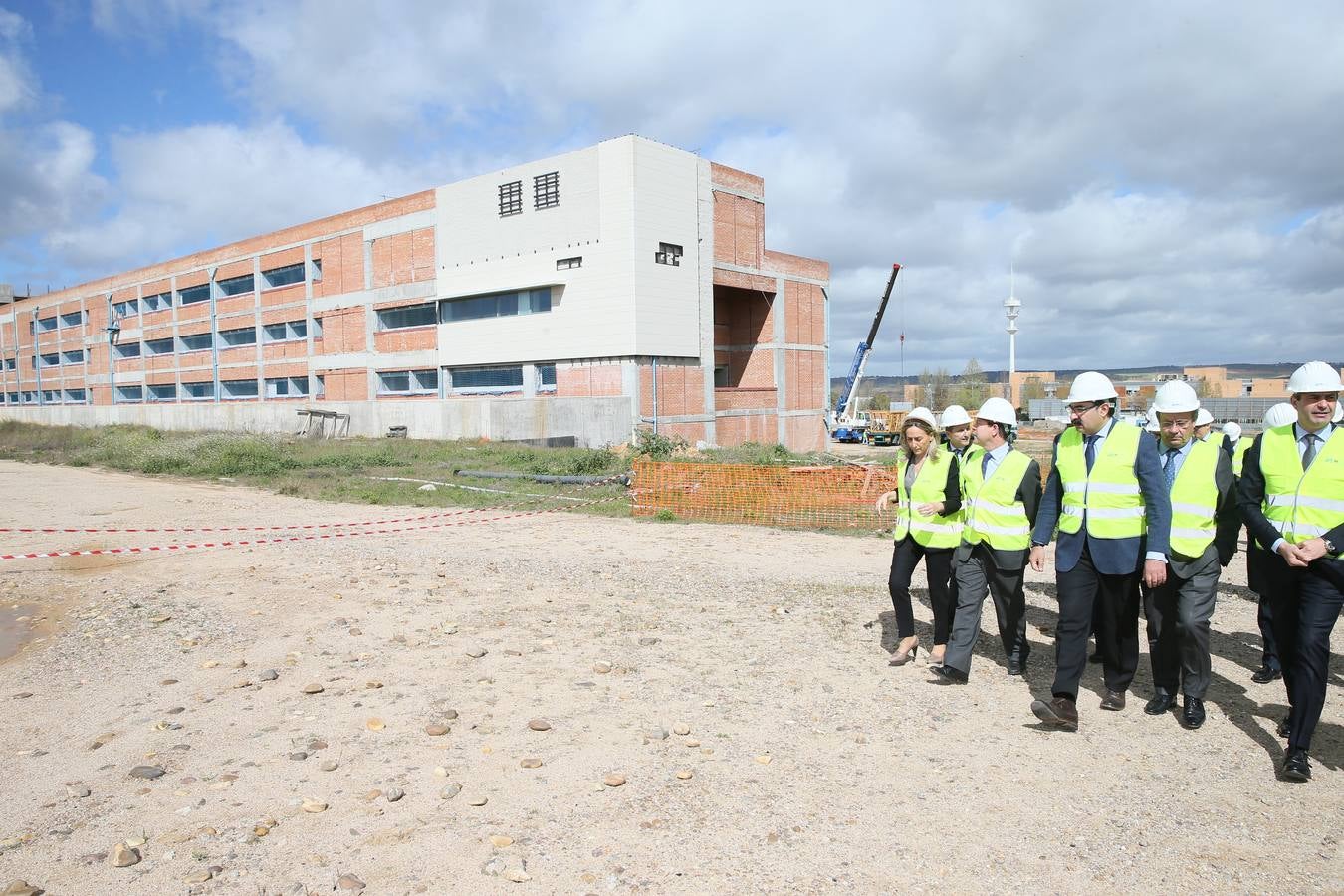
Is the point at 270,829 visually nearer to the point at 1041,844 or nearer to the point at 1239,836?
the point at 1041,844

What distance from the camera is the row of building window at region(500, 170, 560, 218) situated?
32312 millimetres

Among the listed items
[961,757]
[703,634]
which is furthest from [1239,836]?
[703,634]

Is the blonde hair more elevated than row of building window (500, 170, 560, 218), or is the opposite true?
row of building window (500, 170, 560, 218)

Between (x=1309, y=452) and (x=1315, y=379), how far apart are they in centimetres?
41

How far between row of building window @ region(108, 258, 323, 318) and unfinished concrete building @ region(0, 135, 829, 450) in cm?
15

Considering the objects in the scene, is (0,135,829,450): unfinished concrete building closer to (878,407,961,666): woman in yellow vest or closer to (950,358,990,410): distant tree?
(878,407,961,666): woman in yellow vest

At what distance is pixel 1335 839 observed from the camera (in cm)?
389

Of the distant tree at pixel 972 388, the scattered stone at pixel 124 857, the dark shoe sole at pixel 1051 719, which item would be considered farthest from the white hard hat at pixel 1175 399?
the distant tree at pixel 972 388

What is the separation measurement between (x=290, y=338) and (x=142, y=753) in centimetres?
4421

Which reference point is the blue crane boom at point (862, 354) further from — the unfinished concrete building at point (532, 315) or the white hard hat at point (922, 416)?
the white hard hat at point (922, 416)

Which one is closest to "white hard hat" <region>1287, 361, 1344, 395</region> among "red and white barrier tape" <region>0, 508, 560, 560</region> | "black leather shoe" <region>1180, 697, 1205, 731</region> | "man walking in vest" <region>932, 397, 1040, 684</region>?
"man walking in vest" <region>932, 397, 1040, 684</region>

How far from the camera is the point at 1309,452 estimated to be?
4863 mm

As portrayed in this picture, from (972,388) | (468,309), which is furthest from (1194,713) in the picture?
(972,388)

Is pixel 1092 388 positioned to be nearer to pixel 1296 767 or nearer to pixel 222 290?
pixel 1296 767
